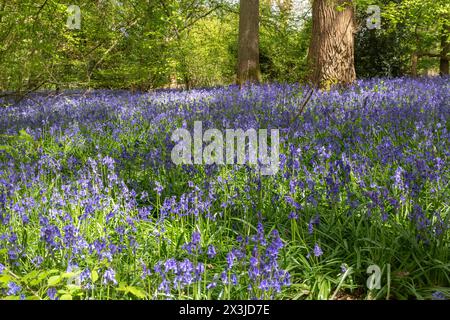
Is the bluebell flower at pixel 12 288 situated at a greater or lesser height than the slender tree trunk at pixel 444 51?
lesser

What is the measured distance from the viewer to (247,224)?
3154 mm

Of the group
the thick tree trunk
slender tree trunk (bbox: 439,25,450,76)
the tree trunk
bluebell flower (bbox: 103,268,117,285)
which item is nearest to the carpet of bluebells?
bluebell flower (bbox: 103,268,117,285)

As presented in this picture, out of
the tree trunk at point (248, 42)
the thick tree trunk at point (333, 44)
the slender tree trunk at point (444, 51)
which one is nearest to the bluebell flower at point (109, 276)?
the thick tree trunk at point (333, 44)

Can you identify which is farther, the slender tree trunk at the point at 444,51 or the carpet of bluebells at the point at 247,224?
Answer: the slender tree trunk at the point at 444,51

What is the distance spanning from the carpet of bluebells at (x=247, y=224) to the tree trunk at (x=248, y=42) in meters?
6.60

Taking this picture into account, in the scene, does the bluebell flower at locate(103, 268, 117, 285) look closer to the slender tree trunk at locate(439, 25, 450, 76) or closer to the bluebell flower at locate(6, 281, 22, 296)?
the bluebell flower at locate(6, 281, 22, 296)

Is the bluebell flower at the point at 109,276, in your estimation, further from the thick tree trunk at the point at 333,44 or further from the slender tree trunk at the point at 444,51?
the slender tree trunk at the point at 444,51

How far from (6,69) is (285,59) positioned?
8859 millimetres

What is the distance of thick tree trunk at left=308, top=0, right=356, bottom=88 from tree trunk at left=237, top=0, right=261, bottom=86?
2.95m

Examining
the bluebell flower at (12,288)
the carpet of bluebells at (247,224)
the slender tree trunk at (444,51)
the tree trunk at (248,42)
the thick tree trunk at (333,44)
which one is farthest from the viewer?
the slender tree trunk at (444,51)

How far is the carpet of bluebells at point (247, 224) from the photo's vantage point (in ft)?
8.01

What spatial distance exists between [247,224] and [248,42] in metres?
9.26

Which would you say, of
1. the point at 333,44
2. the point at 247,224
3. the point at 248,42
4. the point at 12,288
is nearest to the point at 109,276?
the point at 12,288
